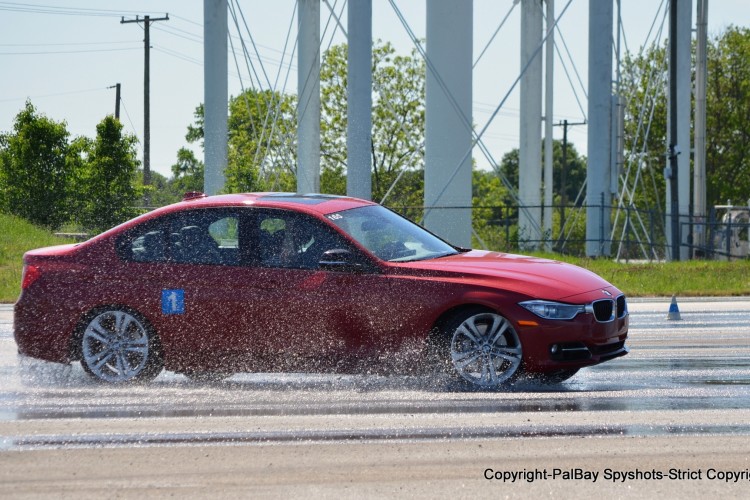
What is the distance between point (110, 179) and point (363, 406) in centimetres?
2915

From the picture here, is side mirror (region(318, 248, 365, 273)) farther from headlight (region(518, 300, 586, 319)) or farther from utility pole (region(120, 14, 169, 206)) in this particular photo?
utility pole (region(120, 14, 169, 206))

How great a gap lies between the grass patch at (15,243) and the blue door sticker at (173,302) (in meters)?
13.6

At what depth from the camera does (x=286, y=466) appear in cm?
621

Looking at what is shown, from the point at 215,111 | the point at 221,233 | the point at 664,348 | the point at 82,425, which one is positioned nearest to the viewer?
the point at 82,425

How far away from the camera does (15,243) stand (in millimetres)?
32594

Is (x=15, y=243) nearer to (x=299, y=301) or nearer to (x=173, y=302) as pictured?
(x=173, y=302)

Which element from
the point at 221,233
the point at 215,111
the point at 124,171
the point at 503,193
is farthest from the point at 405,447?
the point at 503,193

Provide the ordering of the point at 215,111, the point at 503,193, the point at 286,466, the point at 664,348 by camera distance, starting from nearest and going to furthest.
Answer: the point at 286,466 < the point at 664,348 < the point at 215,111 < the point at 503,193

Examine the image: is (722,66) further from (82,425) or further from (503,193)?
(82,425)

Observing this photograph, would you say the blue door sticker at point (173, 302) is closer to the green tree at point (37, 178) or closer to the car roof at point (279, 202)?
the car roof at point (279, 202)

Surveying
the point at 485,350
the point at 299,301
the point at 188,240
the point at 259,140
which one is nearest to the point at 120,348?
the point at 188,240

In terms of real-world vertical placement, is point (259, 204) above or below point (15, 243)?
above

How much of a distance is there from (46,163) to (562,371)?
1302 inches

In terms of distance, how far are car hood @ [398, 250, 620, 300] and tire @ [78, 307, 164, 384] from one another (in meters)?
2.10
